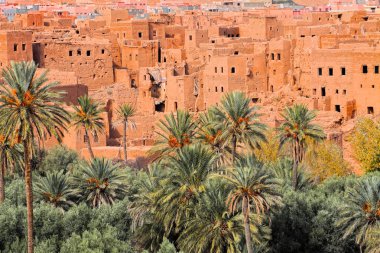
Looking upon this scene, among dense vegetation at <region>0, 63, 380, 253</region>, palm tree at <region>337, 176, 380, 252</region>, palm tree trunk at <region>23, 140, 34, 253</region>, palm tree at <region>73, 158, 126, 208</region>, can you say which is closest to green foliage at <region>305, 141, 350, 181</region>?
dense vegetation at <region>0, 63, 380, 253</region>

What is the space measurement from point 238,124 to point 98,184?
17.5 ft

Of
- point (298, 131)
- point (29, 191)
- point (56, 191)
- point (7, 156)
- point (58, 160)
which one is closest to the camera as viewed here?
point (29, 191)

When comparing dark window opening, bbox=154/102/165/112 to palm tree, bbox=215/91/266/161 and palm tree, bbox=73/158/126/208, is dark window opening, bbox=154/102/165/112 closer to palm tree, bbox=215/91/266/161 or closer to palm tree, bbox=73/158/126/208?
palm tree, bbox=73/158/126/208

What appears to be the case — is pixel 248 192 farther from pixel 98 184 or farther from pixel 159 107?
pixel 159 107

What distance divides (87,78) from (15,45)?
524 cm

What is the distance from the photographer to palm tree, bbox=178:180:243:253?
99.1ft

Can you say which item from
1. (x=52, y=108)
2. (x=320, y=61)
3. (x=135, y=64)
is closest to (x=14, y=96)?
(x=52, y=108)

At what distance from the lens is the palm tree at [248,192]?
29.6 meters

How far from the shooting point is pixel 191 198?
104ft

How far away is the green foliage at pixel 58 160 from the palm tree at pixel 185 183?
443 inches

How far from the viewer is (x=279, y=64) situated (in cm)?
5538

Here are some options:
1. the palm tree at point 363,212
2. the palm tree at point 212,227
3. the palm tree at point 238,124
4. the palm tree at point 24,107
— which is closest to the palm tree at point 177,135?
the palm tree at point 238,124

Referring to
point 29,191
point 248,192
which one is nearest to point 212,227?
point 248,192

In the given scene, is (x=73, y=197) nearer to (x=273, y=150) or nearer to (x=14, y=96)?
(x=14, y=96)
